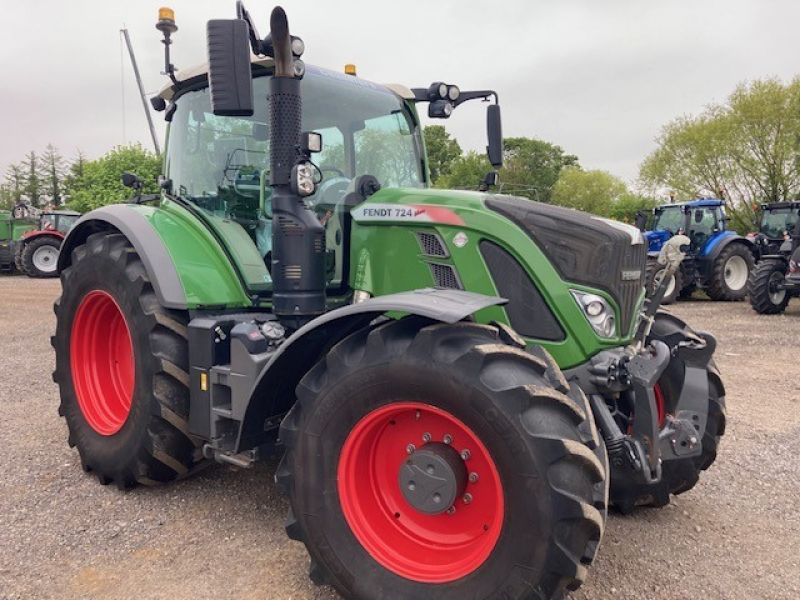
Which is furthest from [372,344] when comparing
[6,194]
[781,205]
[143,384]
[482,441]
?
[6,194]

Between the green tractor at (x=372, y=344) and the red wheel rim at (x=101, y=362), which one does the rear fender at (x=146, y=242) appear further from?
the red wheel rim at (x=101, y=362)

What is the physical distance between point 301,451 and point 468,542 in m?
Answer: 0.75

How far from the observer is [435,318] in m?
2.40

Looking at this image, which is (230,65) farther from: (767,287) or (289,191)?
(767,287)

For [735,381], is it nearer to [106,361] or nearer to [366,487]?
[366,487]

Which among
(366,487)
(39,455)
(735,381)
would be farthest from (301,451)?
(735,381)

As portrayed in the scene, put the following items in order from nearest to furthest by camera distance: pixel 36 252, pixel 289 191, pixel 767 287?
pixel 289 191, pixel 767 287, pixel 36 252

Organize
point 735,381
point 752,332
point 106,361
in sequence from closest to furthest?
point 106,361 < point 735,381 < point 752,332

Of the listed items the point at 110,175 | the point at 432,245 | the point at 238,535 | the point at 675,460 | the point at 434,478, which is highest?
the point at 110,175

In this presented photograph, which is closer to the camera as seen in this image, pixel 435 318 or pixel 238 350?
pixel 435 318

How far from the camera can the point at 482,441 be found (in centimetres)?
233

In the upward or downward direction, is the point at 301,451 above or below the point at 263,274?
below

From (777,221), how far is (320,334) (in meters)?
16.9

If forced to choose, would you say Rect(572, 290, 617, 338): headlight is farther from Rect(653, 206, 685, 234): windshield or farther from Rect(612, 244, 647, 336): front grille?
Rect(653, 206, 685, 234): windshield
